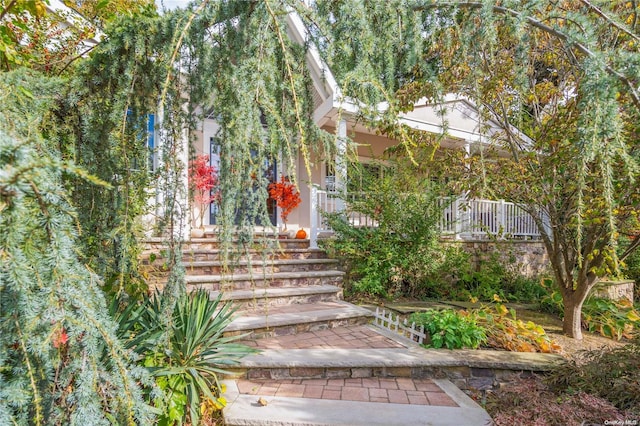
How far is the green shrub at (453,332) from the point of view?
11.8 ft

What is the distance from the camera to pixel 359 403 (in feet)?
8.93

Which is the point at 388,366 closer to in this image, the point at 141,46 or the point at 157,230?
the point at 157,230

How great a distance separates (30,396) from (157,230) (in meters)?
0.78

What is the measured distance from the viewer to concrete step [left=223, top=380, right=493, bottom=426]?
242 centimetres

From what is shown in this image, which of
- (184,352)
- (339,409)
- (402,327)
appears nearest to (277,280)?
(402,327)

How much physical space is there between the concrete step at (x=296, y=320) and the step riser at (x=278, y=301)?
0.12 m

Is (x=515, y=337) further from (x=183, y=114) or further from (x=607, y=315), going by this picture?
(x=183, y=114)

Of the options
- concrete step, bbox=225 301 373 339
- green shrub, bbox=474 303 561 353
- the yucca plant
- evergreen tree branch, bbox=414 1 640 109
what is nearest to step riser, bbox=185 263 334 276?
concrete step, bbox=225 301 373 339

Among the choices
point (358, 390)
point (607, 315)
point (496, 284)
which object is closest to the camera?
point (358, 390)

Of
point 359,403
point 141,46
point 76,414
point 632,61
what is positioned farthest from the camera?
point 359,403

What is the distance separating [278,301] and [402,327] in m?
1.79

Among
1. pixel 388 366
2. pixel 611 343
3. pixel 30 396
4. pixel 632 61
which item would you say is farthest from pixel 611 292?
pixel 30 396

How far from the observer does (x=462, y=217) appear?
752 cm

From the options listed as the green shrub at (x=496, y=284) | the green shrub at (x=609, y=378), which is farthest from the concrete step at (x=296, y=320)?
the green shrub at (x=496, y=284)
